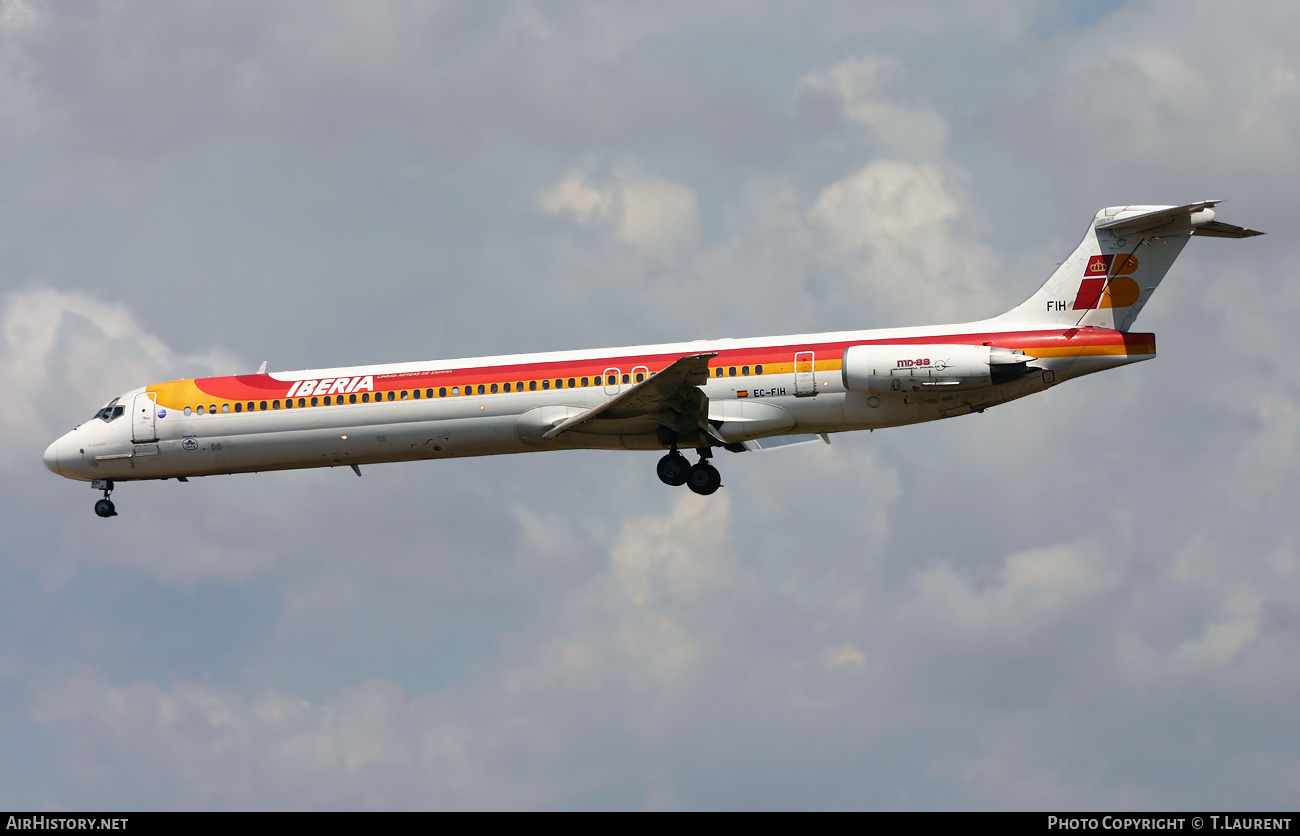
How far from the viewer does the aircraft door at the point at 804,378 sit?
3409 centimetres

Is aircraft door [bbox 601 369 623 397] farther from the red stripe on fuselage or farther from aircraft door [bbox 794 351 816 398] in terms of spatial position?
aircraft door [bbox 794 351 816 398]

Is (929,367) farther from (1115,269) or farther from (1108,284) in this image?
(1115,269)

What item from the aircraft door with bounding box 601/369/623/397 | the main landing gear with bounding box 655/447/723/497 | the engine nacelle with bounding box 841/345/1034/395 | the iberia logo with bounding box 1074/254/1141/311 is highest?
the iberia logo with bounding box 1074/254/1141/311

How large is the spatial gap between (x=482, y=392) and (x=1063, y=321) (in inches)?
525

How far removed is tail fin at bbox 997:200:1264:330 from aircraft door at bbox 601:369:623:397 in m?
9.30

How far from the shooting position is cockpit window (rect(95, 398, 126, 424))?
37.7 meters

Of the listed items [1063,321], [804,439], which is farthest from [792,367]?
[1063,321]

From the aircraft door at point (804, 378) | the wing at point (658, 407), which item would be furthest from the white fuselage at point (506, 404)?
the wing at point (658, 407)

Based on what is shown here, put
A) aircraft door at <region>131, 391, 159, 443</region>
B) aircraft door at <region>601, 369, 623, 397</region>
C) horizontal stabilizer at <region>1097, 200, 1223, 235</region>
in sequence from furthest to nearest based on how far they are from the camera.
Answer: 1. aircraft door at <region>131, 391, 159, 443</region>
2. aircraft door at <region>601, 369, 623, 397</region>
3. horizontal stabilizer at <region>1097, 200, 1223, 235</region>

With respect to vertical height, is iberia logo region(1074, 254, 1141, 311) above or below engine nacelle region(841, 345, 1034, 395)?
above

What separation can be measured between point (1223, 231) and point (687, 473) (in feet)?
43.0

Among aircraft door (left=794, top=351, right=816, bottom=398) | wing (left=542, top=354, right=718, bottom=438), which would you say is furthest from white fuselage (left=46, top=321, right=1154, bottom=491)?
wing (left=542, top=354, right=718, bottom=438)

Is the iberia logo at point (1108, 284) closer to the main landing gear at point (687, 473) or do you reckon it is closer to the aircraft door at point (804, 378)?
the aircraft door at point (804, 378)
